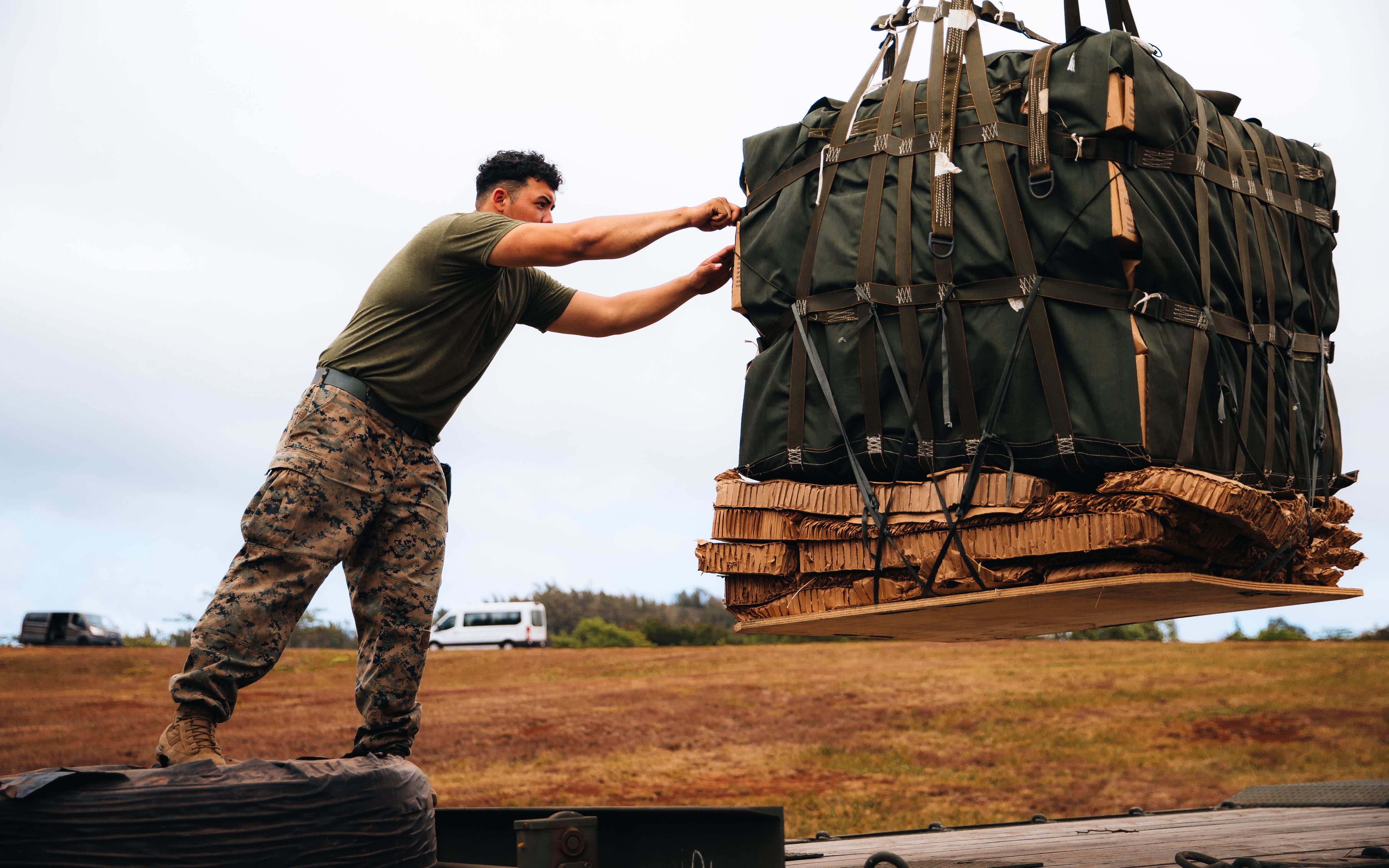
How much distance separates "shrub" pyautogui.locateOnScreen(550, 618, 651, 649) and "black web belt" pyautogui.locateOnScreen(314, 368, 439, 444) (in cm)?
2560

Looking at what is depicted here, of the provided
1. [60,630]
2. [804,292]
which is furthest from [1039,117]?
[60,630]

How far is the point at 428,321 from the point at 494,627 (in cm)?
2672

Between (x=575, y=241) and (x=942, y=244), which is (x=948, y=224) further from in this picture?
(x=575, y=241)

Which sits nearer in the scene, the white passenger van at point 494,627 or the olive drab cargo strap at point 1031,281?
the olive drab cargo strap at point 1031,281

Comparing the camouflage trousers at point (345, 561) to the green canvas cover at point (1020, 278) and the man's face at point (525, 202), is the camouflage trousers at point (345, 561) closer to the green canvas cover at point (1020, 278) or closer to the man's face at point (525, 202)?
the man's face at point (525, 202)

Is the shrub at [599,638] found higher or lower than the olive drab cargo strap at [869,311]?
lower

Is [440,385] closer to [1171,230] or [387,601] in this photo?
[387,601]

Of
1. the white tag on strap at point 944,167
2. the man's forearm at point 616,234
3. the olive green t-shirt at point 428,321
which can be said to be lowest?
the olive green t-shirt at point 428,321

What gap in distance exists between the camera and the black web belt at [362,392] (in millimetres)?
3346

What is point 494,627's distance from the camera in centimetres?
2931

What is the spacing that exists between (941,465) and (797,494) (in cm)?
50

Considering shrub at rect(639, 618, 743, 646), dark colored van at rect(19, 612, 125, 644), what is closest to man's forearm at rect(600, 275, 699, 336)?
shrub at rect(639, 618, 743, 646)

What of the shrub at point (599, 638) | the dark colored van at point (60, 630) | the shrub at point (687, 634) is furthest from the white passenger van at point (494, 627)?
the dark colored van at point (60, 630)

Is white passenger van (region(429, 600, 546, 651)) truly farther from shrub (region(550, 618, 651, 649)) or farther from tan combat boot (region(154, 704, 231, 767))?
tan combat boot (region(154, 704, 231, 767))
